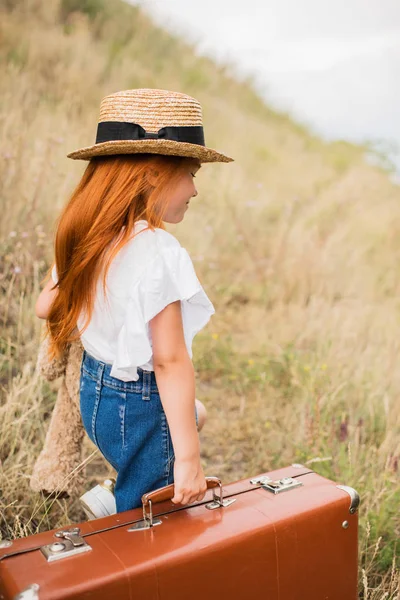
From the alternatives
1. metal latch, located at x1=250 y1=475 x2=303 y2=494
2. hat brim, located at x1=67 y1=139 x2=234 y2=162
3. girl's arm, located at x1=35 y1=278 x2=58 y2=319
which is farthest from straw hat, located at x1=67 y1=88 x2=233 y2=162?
metal latch, located at x1=250 y1=475 x2=303 y2=494

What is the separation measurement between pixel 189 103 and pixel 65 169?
2.88 metres

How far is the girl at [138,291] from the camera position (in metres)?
1.55

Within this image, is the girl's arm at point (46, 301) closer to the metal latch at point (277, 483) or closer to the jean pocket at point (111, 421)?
the jean pocket at point (111, 421)

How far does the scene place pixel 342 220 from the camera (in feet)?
21.1

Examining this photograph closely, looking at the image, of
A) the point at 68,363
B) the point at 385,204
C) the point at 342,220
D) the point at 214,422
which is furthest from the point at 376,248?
the point at 68,363

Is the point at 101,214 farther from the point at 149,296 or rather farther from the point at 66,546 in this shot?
the point at 66,546

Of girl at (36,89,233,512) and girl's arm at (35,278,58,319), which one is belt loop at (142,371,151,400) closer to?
girl at (36,89,233,512)

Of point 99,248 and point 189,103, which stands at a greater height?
point 189,103

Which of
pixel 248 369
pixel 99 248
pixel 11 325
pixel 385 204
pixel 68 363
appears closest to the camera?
pixel 99 248

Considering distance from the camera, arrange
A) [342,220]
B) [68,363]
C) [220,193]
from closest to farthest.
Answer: [68,363]
[220,193]
[342,220]

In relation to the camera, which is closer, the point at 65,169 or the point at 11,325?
the point at 11,325

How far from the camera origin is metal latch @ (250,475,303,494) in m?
1.77

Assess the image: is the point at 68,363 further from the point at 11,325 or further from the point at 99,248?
the point at 11,325

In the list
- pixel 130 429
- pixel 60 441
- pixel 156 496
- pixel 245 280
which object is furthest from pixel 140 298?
pixel 245 280
